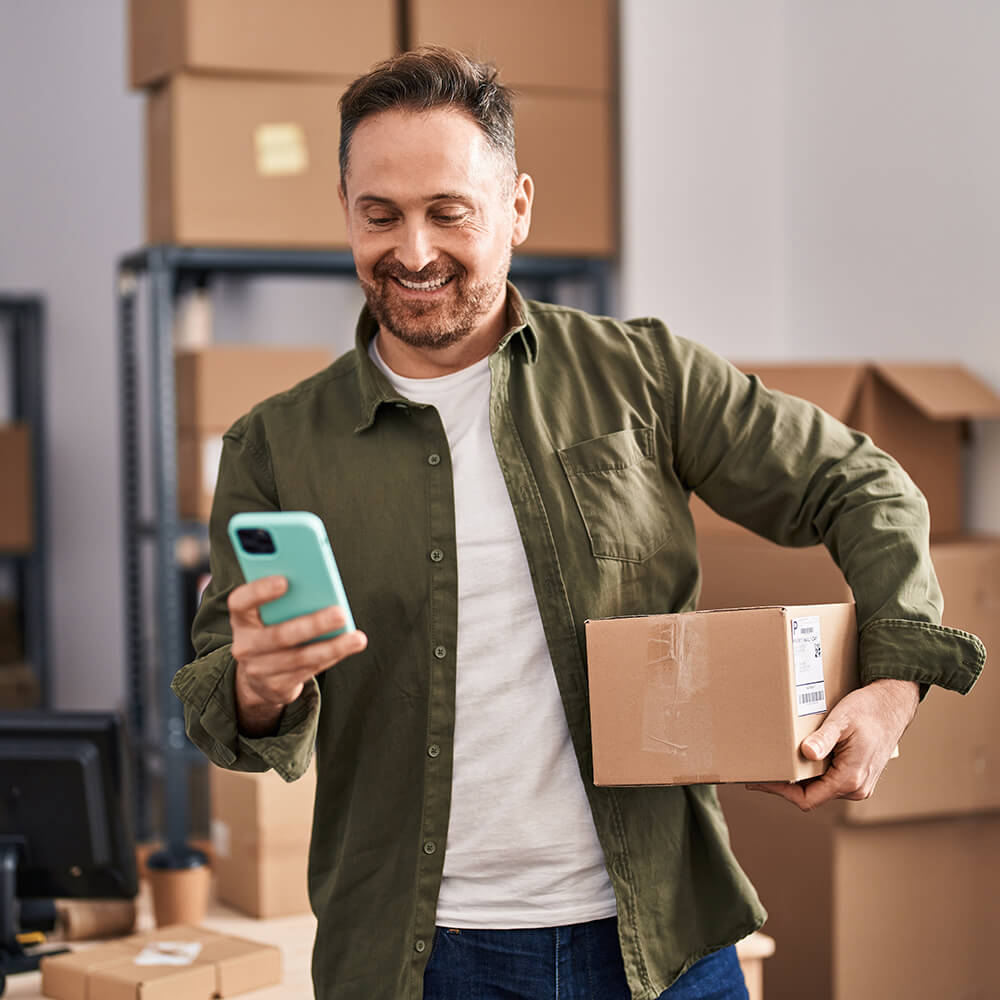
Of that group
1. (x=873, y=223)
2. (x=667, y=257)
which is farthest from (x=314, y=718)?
(x=667, y=257)

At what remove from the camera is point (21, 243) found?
177 inches

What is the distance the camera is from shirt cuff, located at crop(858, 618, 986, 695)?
1.12m

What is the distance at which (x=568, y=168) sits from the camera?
2943 millimetres

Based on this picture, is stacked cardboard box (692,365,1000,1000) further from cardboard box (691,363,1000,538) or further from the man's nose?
the man's nose

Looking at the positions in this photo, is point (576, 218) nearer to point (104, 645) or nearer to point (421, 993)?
point (421, 993)

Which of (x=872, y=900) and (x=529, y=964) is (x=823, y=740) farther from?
(x=872, y=900)

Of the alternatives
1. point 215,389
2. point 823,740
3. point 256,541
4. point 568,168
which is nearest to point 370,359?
point 256,541

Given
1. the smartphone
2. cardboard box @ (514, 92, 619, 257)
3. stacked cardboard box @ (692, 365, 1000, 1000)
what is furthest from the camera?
cardboard box @ (514, 92, 619, 257)

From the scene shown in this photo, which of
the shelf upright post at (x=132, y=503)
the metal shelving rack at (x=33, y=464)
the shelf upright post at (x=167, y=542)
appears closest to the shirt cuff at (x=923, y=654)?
the shelf upright post at (x=167, y=542)

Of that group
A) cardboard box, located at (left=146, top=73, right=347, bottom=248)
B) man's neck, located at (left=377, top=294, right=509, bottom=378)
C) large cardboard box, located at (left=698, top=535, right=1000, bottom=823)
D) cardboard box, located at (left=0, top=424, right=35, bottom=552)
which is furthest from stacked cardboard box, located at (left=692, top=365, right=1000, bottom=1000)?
cardboard box, located at (left=0, top=424, right=35, bottom=552)

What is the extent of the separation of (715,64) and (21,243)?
2625 mm

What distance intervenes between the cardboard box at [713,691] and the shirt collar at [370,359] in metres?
0.28

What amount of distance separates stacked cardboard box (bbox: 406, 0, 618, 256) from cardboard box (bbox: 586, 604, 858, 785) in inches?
75.0

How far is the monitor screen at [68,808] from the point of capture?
1819 millimetres
